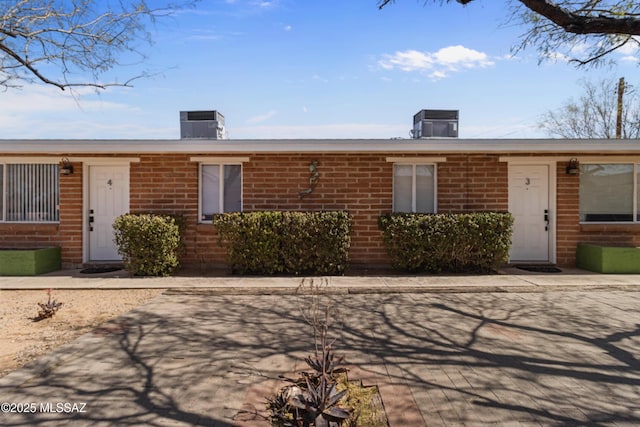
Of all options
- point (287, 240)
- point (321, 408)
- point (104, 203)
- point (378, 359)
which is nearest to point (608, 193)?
point (287, 240)

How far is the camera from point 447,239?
8.41 metres

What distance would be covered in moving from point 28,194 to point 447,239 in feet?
29.7

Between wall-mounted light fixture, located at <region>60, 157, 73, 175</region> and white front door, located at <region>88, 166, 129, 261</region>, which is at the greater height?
wall-mounted light fixture, located at <region>60, 157, 73, 175</region>

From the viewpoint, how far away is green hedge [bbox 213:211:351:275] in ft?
27.3

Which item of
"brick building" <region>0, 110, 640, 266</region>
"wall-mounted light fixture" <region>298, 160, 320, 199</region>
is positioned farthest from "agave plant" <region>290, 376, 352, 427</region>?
"wall-mounted light fixture" <region>298, 160, 320, 199</region>

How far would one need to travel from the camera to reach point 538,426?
2.96 m

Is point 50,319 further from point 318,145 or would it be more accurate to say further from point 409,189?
point 409,189

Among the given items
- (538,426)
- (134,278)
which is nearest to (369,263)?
(134,278)

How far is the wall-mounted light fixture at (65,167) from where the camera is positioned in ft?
30.4

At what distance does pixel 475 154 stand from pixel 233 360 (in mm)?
7136

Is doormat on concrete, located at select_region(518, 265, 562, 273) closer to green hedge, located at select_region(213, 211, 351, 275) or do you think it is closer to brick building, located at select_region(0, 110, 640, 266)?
brick building, located at select_region(0, 110, 640, 266)

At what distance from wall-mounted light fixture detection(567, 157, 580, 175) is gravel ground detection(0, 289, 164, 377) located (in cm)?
865

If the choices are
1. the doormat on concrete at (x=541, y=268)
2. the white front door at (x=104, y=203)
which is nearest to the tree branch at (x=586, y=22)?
the doormat on concrete at (x=541, y=268)

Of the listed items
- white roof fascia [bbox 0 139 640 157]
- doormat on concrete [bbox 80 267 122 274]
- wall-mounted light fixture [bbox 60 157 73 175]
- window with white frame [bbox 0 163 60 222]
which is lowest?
doormat on concrete [bbox 80 267 122 274]
